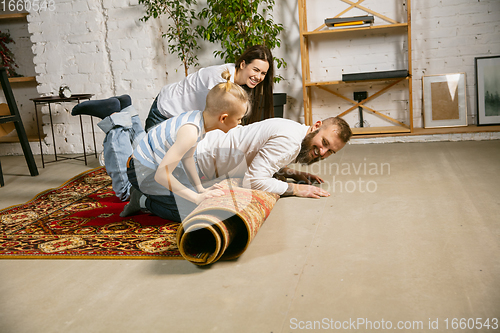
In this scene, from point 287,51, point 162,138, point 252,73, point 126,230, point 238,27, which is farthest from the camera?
point 287,51

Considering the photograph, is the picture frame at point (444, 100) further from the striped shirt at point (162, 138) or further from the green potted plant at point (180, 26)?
the striped shirt at point (162, 138)

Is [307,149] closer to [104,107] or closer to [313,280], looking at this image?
[313,280]

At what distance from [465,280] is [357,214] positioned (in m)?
0.76

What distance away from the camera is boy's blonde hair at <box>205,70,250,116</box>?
1.83m

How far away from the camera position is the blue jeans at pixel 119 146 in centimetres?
267

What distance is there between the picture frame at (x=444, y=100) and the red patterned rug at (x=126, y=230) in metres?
2.58

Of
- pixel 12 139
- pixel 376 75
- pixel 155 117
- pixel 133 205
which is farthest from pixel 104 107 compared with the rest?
pixel 12 139

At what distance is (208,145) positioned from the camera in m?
2.29

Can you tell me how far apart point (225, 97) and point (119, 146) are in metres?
1.21

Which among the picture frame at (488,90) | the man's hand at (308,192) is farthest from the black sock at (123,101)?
the picture frame at (488,90)

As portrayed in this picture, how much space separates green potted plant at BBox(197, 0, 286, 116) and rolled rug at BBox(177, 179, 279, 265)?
93.1 inches

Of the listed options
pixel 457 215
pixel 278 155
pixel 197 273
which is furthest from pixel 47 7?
pixel 457 215

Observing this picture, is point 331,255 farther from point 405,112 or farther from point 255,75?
point 405,112

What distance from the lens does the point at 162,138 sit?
198 cm
